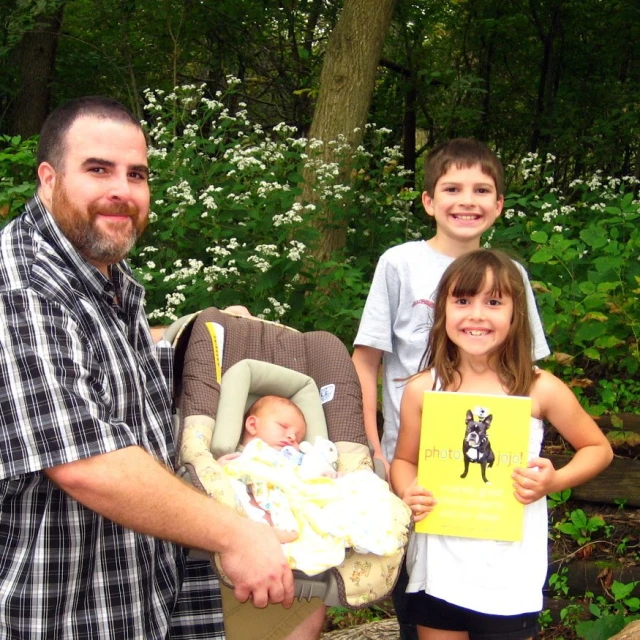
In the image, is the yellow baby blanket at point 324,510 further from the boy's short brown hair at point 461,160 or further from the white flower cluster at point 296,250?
the white flower cluster at point 296,250

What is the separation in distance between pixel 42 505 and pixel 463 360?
1333 mm

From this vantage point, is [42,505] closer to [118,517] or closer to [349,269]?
[118,517]

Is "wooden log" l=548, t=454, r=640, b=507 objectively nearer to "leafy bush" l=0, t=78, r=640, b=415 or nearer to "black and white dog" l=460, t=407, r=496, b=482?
"leafy bush" l=0, t=78, r=640, b=415

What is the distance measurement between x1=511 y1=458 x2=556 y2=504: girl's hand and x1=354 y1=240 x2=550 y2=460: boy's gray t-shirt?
0.55m

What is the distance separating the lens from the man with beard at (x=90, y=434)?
84.5 inches

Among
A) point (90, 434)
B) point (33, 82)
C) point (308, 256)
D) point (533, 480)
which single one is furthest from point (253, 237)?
point (33, 82)

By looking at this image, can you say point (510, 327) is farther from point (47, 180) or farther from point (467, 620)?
point (47, 180)

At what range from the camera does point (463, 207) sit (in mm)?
3045

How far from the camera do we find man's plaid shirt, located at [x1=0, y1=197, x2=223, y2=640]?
7.01 ft

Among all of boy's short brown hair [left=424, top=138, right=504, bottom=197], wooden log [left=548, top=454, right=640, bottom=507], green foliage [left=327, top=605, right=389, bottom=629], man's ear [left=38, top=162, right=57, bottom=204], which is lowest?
green foliage [left=327, top=605, right=389, bottom=629]

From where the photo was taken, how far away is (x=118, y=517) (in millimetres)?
2164

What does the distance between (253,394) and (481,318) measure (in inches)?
36.8

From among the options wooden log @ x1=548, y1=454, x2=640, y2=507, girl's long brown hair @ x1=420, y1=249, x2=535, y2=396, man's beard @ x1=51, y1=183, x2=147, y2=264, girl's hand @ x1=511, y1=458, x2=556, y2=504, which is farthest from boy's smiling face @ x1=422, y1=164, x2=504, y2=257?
wooden log @ x1=548, y1=454, x2=640, y2=507

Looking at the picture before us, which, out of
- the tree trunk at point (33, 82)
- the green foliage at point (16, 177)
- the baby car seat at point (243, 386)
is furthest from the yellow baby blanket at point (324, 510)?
the tree trunk at point (33, 82)
